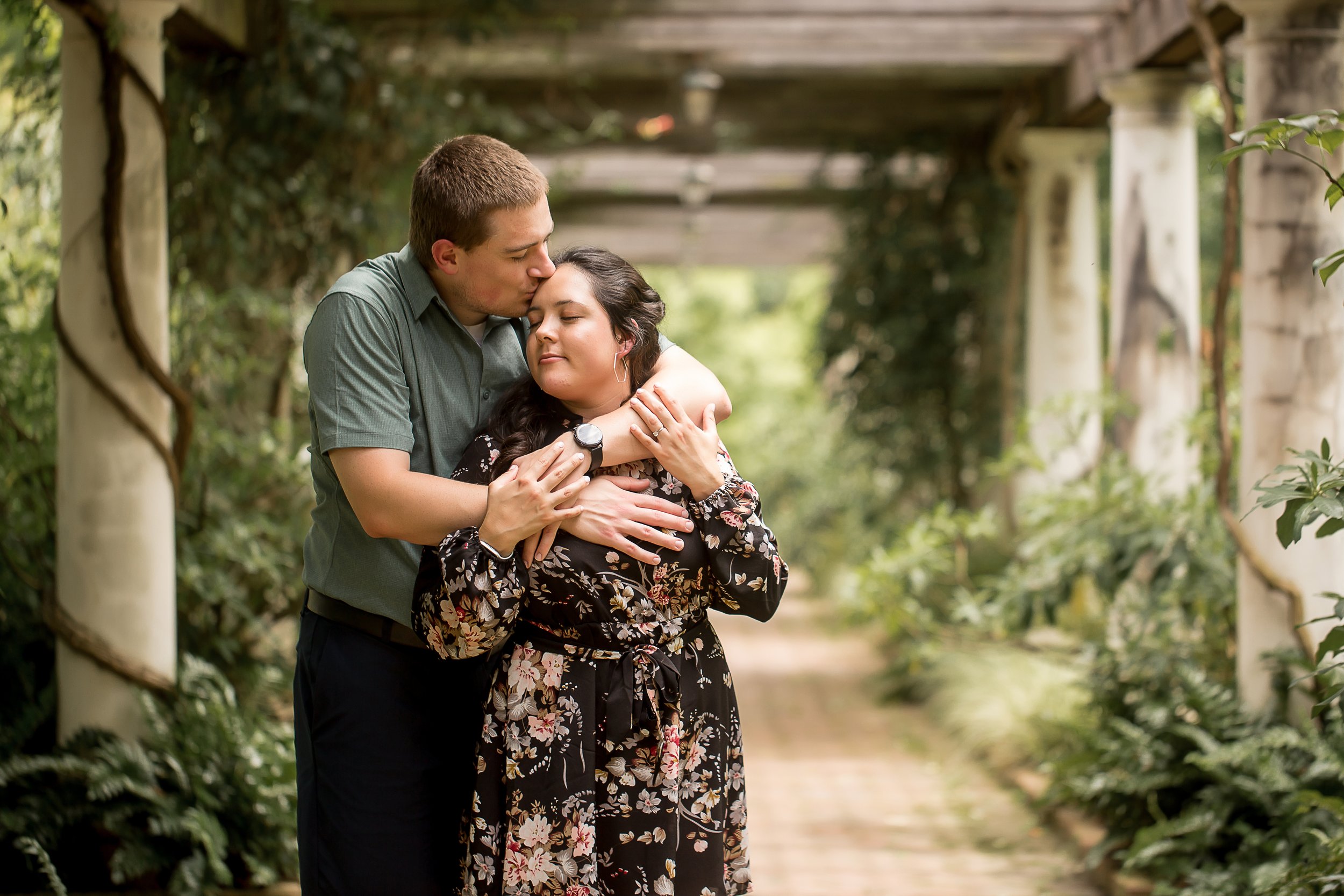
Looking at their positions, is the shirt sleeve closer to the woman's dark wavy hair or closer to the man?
the man

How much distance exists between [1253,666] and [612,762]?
98.4 inches

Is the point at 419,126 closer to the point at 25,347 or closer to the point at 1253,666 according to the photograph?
the point at 25,347

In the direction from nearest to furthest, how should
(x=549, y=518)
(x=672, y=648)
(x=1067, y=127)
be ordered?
(x=549, y=518) → (x=672, y=648) → (x=1067, y=127)

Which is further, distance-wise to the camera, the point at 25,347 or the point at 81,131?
the point at 25,347

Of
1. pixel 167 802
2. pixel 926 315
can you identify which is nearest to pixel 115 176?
pixel 167 802

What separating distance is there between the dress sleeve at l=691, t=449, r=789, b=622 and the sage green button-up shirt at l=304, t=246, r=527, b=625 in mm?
463

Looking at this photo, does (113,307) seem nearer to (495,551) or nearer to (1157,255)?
(495,551)

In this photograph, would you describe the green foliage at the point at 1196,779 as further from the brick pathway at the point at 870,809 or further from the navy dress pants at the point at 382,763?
the navy dress pants at the point at 382,763

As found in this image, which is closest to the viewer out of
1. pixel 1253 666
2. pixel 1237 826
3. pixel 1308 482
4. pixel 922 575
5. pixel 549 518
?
pixel 549 518

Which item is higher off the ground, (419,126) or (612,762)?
(419,126)

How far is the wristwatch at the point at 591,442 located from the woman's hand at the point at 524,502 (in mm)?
55

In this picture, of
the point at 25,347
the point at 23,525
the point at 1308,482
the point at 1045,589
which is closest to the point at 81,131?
the point at 25,347

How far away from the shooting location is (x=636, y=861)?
6.61 ft

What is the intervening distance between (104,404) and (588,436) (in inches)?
82.8
